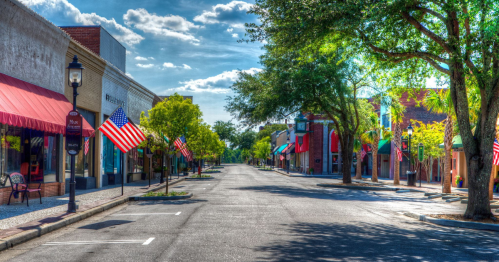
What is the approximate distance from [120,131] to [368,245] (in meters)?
12.9

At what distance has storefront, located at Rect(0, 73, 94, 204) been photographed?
12945mm

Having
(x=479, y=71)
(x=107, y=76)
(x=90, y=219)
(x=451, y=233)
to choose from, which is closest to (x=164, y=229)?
(x=90, y=219)

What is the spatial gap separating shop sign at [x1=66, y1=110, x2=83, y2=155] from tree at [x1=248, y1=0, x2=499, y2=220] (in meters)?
6.74

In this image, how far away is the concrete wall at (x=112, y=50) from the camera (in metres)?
27.8

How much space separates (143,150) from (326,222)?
25234mm

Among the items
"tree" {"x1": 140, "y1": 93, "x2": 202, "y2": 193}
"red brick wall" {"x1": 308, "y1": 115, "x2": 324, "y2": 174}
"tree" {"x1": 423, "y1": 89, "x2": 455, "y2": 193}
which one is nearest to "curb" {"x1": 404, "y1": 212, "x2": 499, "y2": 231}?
"tree" {"x1": 140, "y1": 93, "x2": 202, "y2": 193}

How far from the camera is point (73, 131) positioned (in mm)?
12727

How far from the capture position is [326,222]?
11812 millimetres

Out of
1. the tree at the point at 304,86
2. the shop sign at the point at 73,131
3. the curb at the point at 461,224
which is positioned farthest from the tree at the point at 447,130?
the shop sign at the point at 73,131

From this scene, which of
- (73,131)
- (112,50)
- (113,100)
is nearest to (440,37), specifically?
(73,131)

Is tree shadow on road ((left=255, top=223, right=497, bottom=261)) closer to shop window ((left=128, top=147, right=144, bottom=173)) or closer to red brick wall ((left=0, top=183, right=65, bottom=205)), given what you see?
red brick wall ((left=0, top=183, right=65, bottom=205))

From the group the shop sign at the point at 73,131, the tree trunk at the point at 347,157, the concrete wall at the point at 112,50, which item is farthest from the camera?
the tree trunk at the point at 347,157

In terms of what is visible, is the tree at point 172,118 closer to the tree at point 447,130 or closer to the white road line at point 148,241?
the white road line at point 148,241

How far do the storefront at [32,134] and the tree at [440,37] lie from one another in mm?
8016
